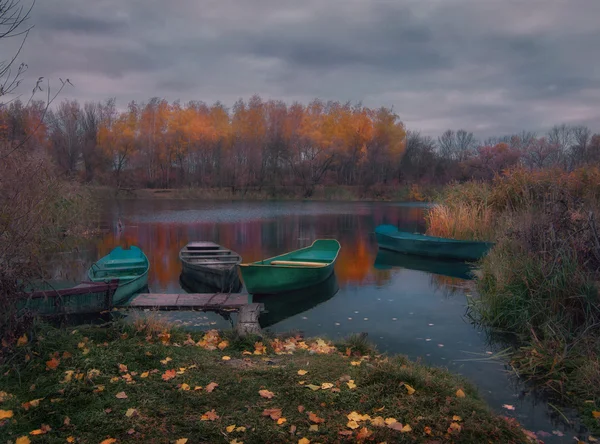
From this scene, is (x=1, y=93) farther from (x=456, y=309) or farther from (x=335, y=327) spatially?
(x=456, y=309)

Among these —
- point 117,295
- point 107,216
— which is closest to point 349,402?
point 117,295

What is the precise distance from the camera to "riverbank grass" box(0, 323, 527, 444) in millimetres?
4648

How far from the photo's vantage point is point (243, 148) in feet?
193

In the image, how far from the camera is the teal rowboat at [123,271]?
451 inches

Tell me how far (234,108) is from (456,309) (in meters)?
55.7

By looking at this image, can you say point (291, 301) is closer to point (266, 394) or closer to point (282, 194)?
point (266, 394)

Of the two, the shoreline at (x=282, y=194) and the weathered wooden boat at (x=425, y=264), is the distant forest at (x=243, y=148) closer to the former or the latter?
the shoreline at (x=282, y=194)

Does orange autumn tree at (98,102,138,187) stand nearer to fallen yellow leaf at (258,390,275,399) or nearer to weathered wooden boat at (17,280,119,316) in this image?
weathered wooden boat at (17,280,119,316)

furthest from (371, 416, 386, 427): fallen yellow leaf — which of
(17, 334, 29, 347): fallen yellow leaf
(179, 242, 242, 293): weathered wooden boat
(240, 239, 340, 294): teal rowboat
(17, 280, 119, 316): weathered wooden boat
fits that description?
(240, 239, 340, 294): teal rowboat

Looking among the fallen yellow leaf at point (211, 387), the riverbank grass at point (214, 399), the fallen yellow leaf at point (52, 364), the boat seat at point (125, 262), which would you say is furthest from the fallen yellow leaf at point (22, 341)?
the boat seat at point (125, 262)

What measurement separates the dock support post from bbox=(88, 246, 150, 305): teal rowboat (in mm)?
3191

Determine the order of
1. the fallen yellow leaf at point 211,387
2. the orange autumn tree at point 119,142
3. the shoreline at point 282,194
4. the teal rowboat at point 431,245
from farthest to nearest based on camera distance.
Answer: the orange autumn tree at point 119,142 → the shoreline at point 282,194 → the teal rowboat at point 431,245 → the fallen yellow leaf at point 211,387

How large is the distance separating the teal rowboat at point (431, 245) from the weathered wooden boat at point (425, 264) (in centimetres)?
21

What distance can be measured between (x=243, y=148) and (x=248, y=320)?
168 ft
